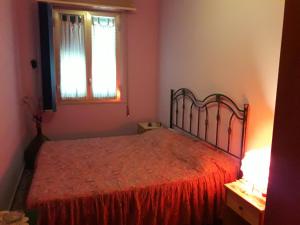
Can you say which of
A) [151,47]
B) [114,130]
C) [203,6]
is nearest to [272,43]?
[203,6]

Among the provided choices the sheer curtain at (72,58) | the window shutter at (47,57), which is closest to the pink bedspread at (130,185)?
the window shutter at (47,57)

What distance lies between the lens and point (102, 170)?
2.40m

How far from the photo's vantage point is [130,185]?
2115 millimetres

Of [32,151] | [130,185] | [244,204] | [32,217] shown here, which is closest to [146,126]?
[32,151]

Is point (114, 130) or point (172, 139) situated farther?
point (114, 130)

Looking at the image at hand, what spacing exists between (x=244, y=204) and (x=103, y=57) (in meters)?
3.04

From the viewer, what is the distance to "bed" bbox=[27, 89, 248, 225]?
76.9 inches

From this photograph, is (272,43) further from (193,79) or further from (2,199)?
(2,199)

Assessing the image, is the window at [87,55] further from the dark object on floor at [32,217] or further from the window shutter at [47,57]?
the dark object on floor at [32,217]

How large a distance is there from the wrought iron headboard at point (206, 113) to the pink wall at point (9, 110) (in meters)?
2.06

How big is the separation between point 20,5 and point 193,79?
2568 mm

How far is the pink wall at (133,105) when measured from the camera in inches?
162

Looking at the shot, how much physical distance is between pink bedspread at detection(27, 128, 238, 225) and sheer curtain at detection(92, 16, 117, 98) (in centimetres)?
151

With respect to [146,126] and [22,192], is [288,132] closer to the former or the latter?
[22,192]
